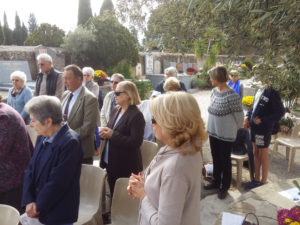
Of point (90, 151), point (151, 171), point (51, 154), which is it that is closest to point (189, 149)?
point (151, 171)

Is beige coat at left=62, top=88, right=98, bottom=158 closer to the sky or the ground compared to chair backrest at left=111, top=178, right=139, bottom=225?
closer to the sky

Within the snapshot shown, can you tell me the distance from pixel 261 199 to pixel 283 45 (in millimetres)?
1389

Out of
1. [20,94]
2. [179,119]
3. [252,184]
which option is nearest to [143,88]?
[20,94]

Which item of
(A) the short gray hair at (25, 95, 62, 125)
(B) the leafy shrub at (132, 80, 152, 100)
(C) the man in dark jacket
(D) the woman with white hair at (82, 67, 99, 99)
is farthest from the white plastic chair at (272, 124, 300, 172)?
(B) the leafy shrub at (132, 80, 152, 100)

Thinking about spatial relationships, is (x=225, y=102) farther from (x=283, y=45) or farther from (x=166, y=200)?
(x=166, y=200)

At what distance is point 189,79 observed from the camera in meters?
15.7

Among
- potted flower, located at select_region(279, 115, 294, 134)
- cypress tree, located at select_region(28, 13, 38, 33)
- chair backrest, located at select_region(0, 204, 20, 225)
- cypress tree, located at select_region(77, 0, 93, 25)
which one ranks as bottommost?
potted flower, located at select_region(279, 115, 294, 134)

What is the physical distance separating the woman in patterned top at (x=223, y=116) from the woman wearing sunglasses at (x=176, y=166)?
2.01 meters

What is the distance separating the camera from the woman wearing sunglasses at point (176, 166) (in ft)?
4.19

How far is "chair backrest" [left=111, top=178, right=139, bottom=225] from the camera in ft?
7.96

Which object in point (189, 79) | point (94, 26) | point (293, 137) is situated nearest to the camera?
point (293, 137)

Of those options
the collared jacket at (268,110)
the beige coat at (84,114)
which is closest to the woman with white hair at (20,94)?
the beige coat at (84,114)

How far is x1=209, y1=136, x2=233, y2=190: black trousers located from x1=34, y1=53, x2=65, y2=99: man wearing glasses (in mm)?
2729

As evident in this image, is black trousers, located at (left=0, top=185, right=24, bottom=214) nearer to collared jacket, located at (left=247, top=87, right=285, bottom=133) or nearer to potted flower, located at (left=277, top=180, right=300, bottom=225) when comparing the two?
potted flower, located at (left=277, top=180, right=300, bottom=225)
